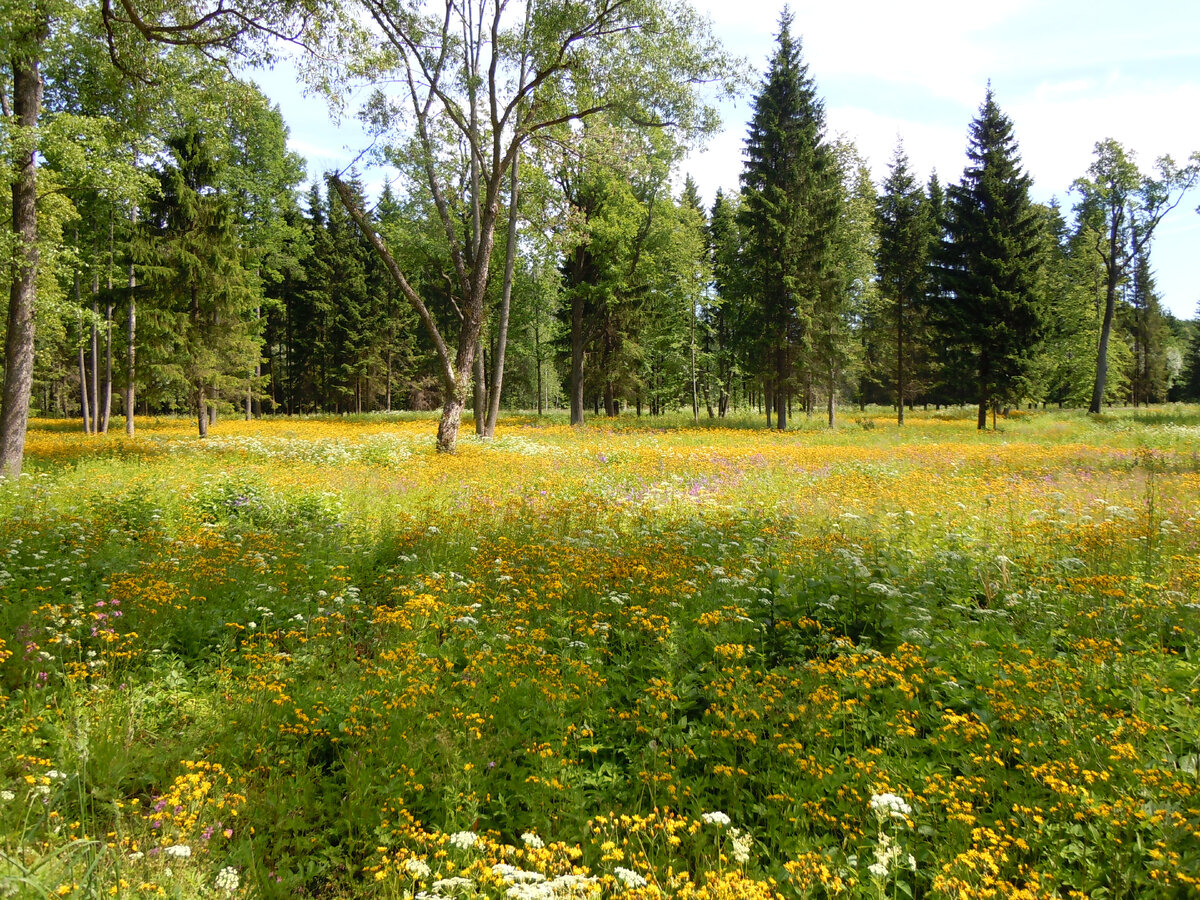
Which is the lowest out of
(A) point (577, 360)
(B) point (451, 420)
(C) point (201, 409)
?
(B) point (451, 420)

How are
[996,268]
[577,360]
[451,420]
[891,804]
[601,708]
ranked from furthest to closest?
1. [577,360]
2. [996,268]
3. [451,420]
4. [601,708]
5. [891,804]

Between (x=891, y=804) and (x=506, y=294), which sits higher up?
(x=506, y=294)

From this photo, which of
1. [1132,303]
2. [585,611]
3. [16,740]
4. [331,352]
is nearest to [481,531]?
[585,611]

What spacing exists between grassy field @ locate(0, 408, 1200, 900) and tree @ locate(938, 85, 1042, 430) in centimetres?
2176

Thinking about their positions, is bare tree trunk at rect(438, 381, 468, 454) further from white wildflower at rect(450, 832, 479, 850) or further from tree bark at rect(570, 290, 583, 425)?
tree bark at rect(570, 290, 583, 425)

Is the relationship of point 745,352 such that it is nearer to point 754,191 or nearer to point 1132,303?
point 754,191

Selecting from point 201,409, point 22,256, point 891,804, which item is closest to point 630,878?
point 891,804

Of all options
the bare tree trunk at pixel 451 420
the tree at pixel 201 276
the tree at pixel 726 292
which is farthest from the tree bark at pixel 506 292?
the tree at pixel 726 292

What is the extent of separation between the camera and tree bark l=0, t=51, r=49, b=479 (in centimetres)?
1009

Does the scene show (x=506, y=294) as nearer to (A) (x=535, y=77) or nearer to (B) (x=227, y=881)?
(A) (x=535, y=77)

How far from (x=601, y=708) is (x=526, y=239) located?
84.6 feet

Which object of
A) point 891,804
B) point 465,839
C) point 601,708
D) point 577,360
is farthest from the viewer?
point 577,360

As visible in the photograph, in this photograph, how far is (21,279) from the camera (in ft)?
34.2

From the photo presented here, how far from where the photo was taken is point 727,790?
3357mm
